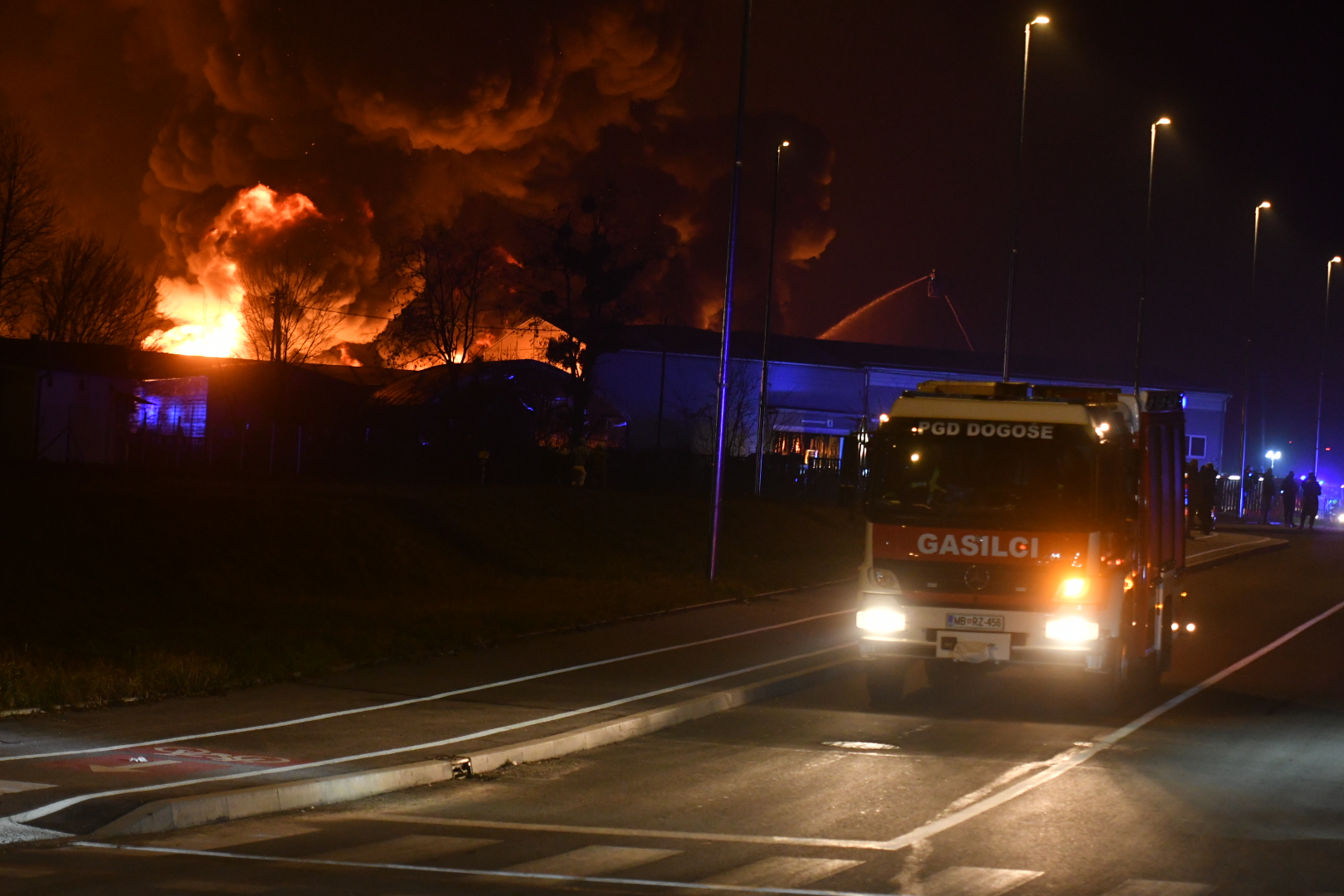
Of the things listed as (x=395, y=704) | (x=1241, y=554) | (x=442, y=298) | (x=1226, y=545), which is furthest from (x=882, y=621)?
(x=442, y=298)

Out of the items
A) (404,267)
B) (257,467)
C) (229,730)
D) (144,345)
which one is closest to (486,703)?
(229,730)

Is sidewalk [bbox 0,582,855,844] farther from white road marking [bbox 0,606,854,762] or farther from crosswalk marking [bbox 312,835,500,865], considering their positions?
crosswalk marking [bbox 312,835,500,865]

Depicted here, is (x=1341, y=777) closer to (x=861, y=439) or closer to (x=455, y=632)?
(x=861, y=439)

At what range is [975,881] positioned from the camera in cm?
687

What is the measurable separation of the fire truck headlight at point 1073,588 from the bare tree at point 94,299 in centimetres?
5345

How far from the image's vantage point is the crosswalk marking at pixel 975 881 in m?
6.66

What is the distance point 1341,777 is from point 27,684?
30.8 ft

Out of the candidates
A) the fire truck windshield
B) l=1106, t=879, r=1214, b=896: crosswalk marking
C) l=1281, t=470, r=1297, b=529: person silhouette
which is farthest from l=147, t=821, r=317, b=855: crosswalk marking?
l=1281, t=470, r=1297, b=529: person silhouette

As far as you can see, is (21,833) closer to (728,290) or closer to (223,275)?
(728,290)

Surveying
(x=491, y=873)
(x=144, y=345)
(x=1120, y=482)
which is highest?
(x=144, y=345)

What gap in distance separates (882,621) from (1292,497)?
40249 millimetres

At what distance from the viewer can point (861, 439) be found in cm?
1303

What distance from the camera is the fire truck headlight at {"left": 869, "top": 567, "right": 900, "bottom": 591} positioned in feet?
41.1

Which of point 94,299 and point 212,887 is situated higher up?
point 94,299
